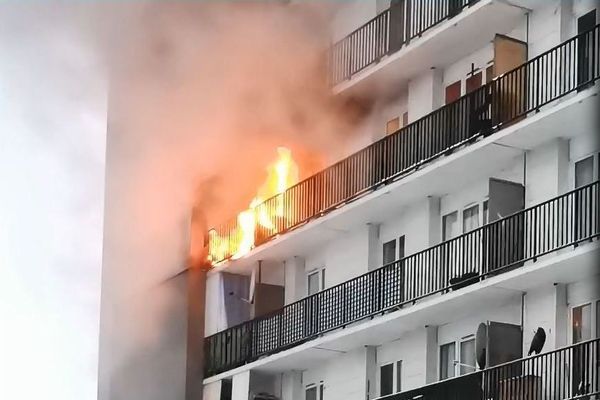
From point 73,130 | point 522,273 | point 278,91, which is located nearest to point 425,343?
point 522,273

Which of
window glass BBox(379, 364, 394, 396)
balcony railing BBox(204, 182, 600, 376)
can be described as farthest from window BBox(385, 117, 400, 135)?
window glass BBox(379, 364, 394, 396)

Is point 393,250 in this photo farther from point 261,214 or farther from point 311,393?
point 261,214

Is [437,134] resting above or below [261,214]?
above

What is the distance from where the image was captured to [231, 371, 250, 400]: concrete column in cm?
2922

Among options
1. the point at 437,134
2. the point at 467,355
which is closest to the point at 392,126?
the point at 437,134

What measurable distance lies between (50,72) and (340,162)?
6.37 metres

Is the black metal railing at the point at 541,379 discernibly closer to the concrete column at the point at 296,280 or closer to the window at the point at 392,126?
the window at the point at 392,126

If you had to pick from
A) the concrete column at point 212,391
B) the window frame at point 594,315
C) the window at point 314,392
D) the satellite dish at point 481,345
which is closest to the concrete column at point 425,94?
the satellite dish at point 481,345

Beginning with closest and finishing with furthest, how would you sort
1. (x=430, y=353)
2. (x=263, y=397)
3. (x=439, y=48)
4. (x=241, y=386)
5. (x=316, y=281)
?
(x=430, y=353), (x=439, y=48), (x=263, y=397), (x=241, y=386), (x=316, y=281)

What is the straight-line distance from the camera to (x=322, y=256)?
29.3 metres

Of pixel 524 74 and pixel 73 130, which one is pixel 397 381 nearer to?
pixel 524 74

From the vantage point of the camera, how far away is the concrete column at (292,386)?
29.2 metres

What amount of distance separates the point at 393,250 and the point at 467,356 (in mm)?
2809

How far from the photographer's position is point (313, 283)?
29.8 meters
